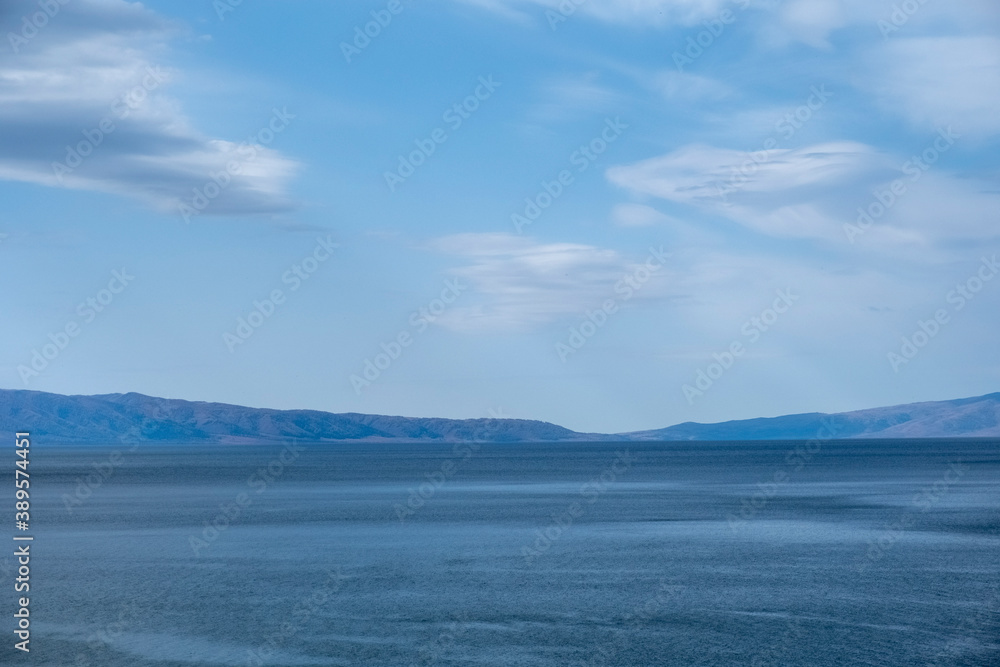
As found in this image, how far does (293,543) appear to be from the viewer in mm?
46625

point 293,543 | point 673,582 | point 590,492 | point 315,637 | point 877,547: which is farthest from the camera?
point 590,492

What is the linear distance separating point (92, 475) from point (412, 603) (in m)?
110

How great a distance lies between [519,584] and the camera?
1345 inches

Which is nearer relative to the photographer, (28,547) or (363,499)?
(28,547)

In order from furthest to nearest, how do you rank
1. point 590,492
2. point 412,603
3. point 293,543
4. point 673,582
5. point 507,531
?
point 590,492 → point 507,531 → point 293,543 → point 673,582 → point 412,603

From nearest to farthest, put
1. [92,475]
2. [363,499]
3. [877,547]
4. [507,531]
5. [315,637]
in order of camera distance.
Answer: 1. [315,637]
2. [877,547]
3. [507,531]
4. [363,499]
5. [92,475]

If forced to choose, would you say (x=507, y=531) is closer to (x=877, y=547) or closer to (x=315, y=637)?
(x=877, y=547)

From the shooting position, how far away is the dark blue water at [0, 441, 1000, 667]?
25.3 m

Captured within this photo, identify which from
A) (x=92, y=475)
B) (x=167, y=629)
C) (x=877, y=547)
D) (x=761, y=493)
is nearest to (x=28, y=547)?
(x=167, y=629)

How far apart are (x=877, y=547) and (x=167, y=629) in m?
29.9

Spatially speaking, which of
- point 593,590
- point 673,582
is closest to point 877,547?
point 673,582

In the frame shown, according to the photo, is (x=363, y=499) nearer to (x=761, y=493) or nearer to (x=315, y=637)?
(x=761, y=493)

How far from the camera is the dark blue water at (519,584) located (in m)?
25.3

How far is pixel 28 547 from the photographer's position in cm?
4522
